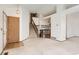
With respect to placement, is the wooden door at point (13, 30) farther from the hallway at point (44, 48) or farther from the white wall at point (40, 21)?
the white wall at point (40, 21)

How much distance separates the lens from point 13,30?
3205 mm

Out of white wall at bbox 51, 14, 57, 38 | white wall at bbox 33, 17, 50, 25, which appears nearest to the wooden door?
white wall at bbox 33, 17, 50, 25

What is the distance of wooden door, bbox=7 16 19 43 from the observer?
3.15 metres

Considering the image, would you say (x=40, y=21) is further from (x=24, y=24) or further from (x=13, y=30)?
(x=13, y=30)

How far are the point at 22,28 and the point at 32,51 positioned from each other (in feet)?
2.30

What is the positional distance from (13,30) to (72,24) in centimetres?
204

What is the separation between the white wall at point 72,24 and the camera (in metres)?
3.81

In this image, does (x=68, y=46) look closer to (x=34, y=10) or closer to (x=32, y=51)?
(x=32, y=51)

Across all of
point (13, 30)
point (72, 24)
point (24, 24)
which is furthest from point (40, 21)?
point (72, 24)

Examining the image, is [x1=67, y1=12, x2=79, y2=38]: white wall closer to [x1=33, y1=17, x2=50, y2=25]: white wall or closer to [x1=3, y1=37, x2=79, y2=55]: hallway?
[x1=3, y1=37, x2=79, y2=55]: hallway

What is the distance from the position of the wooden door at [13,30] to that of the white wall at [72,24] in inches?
66.1

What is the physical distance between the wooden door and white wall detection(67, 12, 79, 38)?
1680mm

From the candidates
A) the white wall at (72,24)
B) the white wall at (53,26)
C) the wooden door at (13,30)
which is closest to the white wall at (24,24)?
the wooden door at (13,30)

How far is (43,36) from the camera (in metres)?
3.44
